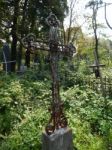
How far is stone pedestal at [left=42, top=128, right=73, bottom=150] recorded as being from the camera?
4.26 metres

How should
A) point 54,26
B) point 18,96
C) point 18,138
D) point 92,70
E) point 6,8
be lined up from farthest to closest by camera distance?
point 6,8, point 92,70, point 18,96, point 18,138, point 54,26

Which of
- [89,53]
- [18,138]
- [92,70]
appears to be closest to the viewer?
[18,138]

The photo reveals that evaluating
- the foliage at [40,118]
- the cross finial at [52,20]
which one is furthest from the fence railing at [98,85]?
the cross finial at [52,20]

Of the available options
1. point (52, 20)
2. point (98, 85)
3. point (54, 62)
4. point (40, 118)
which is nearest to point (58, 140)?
point (54, 62)

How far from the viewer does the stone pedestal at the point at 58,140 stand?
4.26m

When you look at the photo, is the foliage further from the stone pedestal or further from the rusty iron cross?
the rusty iron cross

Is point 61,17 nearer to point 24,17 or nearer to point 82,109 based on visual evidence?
point 24,17

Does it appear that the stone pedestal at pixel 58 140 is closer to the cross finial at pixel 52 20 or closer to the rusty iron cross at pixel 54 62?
the rusty iron cross at pixel 54 62

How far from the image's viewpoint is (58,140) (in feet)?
14.2

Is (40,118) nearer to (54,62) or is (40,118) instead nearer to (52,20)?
(54,62)

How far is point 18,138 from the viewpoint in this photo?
5.41 meters

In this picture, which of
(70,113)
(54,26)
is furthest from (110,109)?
(54,26)

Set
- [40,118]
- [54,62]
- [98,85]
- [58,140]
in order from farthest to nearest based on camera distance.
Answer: [98,85]
[40,118]
[54,62]
[58,140]

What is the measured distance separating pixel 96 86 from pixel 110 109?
2.84 metres
